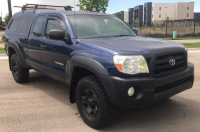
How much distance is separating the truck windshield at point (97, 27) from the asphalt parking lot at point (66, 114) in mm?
1483

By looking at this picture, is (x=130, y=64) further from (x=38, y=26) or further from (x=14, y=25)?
(x=14, y=25)

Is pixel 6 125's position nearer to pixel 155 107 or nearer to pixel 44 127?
pixel 44 127

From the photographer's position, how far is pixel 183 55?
11.8ft

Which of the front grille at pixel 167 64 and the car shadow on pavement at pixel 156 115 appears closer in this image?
the front grille at pixel 167 64

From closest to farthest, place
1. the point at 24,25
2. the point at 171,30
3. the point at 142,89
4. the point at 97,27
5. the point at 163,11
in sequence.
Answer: the point at 142,89 < the point at 97,27 < the point at 24,25 < the point at 171,30 < the point at 163,11

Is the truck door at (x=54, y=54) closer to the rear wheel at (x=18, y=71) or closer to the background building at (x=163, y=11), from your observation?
the rear wheel at (x=18, y=71)

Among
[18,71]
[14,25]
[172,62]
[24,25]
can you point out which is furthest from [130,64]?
[14,25]

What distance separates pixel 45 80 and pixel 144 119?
358 centimetres

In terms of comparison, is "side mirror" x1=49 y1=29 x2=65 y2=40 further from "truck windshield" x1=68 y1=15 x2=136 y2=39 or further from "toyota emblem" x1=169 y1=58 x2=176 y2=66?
"toyota emblem" x1=169 y1=58 x2=176 y2=66

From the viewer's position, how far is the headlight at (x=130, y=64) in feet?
9.64

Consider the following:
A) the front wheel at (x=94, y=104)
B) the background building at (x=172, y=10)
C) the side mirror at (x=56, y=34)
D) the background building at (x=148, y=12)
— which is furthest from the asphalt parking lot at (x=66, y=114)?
the background building at (x=172, y=10)

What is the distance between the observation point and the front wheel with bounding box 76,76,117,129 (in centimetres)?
311

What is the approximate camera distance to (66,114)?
3.92 metres

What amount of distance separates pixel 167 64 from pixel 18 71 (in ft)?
13.3
